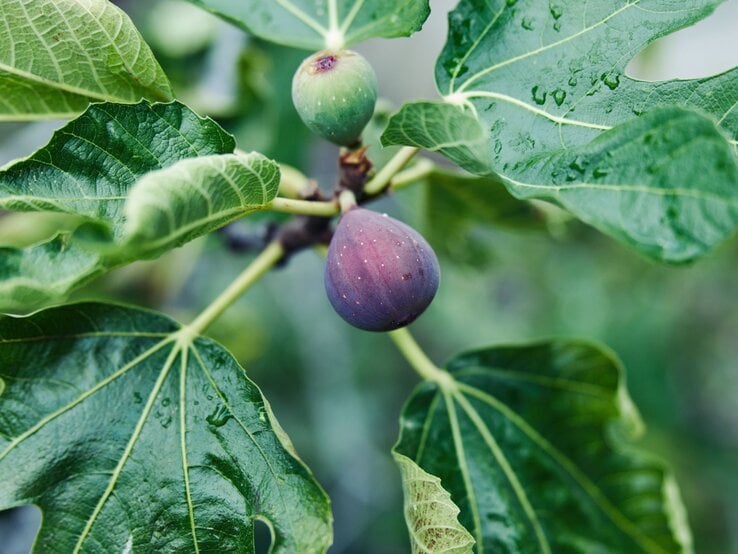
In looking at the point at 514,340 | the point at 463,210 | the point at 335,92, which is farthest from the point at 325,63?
the point at 514,340

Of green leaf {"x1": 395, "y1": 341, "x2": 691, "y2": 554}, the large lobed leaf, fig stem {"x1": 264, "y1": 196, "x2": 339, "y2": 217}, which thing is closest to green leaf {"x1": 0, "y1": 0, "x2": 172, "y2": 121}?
the large lobed leaf

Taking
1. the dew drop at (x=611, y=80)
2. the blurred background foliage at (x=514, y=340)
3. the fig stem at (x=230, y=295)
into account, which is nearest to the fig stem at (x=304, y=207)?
Result: the fig stem at (x=230, y=295)

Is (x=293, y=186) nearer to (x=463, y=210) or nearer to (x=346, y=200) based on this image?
(x=346, y=200)

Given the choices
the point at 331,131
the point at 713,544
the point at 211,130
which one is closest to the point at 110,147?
the point at 211,130

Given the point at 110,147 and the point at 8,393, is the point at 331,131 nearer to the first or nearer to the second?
the point at 110,147

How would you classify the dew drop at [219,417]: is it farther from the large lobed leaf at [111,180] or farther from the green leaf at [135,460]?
the large lobed leaf at [111,180]

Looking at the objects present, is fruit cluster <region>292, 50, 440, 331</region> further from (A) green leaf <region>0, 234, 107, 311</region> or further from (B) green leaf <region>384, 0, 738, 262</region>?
(A) green leaf <region>0, 234, 107, 311</region>
